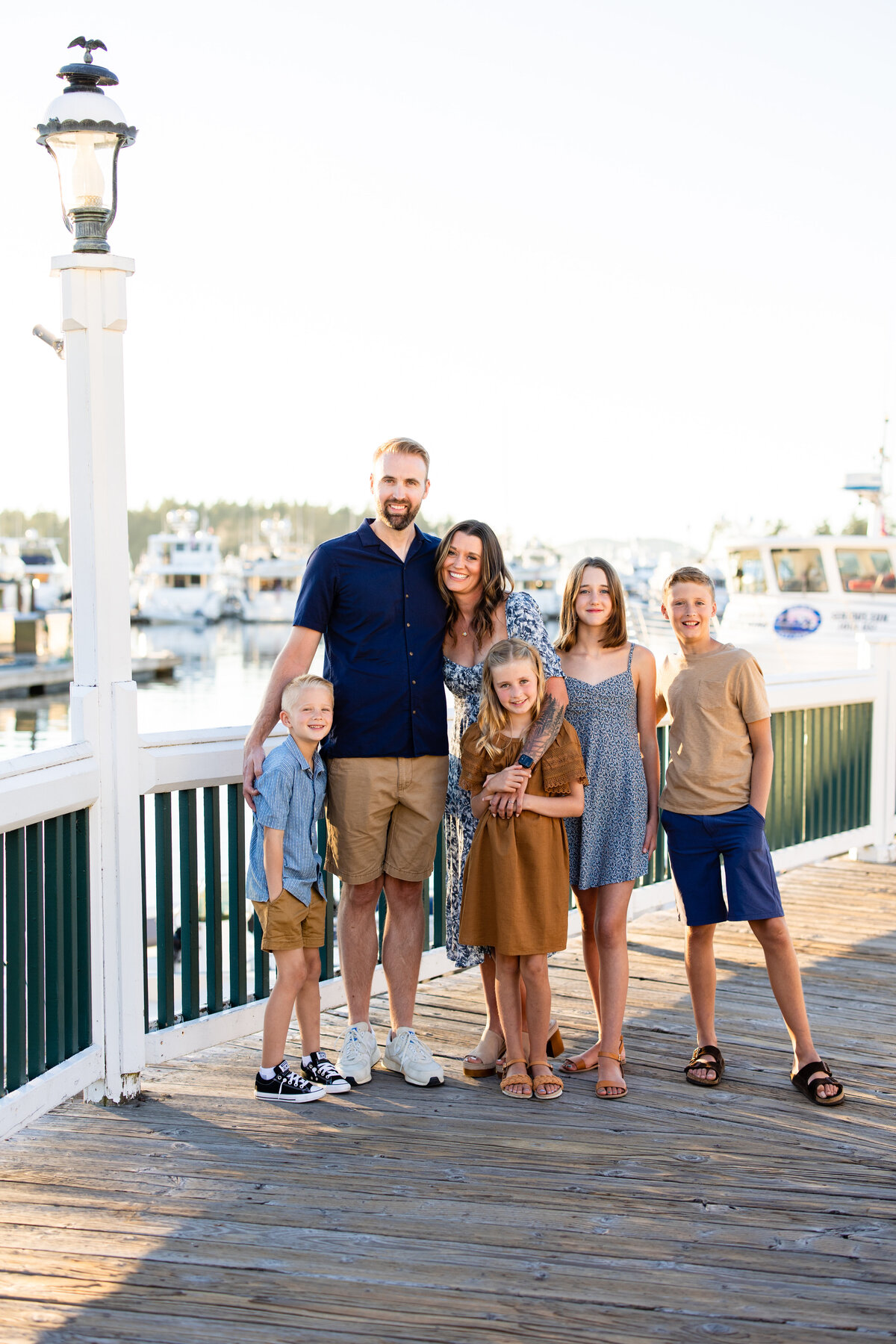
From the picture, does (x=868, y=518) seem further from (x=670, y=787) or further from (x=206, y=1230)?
(x=206, y=1230)

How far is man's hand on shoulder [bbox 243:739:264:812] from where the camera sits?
11.8 ft

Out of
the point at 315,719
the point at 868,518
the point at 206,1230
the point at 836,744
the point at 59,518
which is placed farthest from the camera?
the point at 59,518

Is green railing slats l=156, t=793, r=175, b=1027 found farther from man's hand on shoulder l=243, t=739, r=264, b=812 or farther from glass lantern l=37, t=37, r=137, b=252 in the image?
glass lantern l=37, t=37, r=137, b=252

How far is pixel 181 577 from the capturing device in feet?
221

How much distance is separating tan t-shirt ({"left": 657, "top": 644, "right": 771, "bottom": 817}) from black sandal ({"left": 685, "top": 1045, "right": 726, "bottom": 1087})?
0.73 metres

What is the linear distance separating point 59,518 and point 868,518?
4401 inches

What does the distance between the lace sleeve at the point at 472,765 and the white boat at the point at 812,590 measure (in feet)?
42.6

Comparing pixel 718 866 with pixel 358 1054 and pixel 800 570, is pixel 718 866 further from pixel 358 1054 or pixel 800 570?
pixel 800 570

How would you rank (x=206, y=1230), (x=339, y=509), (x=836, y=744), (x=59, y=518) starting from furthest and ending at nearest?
(x=339, y=509), (x=59, y=518), (x=836, y=744), (x=206, y=1230)

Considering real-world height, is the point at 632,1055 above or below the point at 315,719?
below

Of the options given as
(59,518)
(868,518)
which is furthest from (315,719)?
(59,518)

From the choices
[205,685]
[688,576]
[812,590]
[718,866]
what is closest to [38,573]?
[205,685]

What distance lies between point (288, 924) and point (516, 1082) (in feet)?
2.71

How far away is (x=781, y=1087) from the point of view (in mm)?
3686
